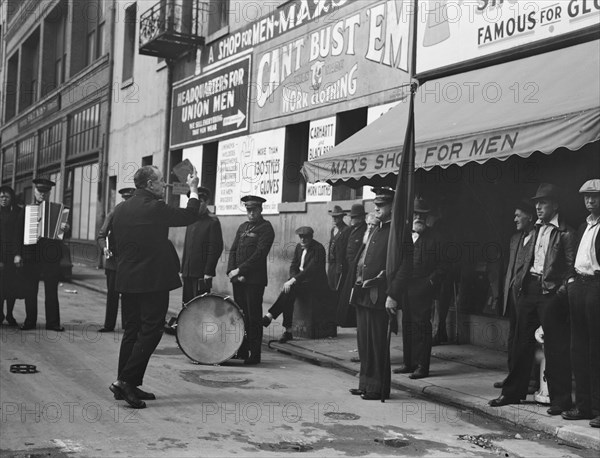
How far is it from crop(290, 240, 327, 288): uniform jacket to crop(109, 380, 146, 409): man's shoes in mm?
4618

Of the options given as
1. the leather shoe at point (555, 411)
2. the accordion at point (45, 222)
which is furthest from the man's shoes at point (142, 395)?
the accordion at point (45, 222)

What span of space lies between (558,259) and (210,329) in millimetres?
3774

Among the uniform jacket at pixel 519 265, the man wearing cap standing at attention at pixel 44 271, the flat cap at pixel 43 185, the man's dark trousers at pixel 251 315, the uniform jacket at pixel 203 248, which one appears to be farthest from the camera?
the flat cap at pixel 43 185

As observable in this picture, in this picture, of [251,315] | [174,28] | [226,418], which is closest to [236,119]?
[174,28]

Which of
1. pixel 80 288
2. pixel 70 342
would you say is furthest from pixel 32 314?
pixel 80 288

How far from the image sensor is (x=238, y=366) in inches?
355

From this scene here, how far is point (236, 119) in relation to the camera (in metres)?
18.0

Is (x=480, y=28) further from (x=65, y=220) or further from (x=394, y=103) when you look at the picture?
(x=65, y=220)

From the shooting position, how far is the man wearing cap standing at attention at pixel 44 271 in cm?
1111

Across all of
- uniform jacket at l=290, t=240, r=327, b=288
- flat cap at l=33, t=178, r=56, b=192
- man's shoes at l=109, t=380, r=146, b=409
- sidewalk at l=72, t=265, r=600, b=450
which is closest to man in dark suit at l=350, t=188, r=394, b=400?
sidewalk at l=72, t=265, r=600, b=450

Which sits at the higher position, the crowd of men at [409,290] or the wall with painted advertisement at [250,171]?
the wall with painted advertisement at [250,171]

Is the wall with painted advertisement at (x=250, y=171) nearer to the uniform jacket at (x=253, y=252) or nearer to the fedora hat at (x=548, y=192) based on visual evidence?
the uniform jacket at (x=253, y=252)

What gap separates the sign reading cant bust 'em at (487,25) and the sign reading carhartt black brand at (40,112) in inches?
968

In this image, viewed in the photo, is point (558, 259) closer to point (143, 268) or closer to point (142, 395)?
point (143, 268)
